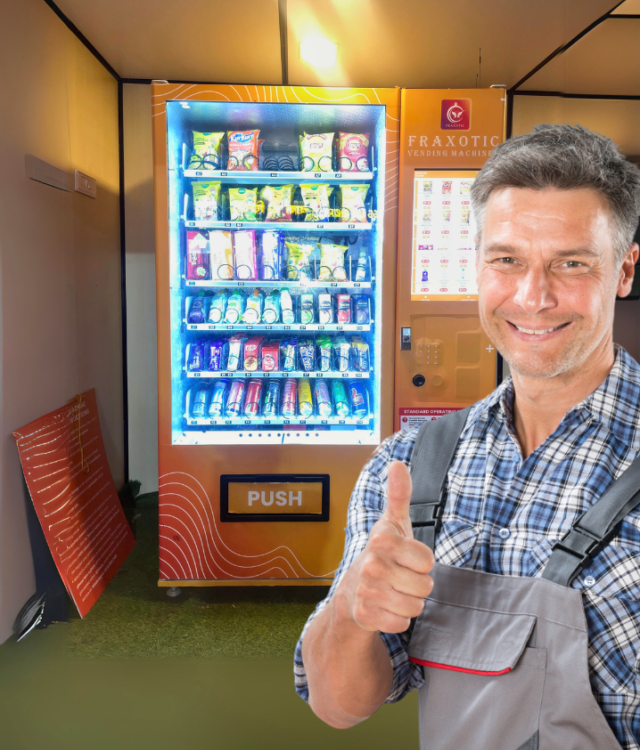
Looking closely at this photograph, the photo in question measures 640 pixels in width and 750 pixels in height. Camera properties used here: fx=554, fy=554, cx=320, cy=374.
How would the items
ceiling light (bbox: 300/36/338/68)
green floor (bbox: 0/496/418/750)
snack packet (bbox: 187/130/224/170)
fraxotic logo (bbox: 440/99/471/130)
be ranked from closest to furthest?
green floor (bbox: 0/496/418/750)
fraxotic logo (bbox: 440/99/471/130)
snack packet (bbox: 187/130/224/170)
ceiling light (bbox: 300/36/338/68)

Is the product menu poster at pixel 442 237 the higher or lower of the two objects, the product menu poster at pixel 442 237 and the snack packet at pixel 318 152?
the lower

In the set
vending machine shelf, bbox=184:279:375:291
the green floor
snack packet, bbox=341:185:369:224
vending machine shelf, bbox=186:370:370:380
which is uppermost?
snack packet, bbox=341:185:369:224

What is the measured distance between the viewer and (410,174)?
230 centimetres

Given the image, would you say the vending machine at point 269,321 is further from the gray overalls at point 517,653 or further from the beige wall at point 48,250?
the gray overalls at point 517,653

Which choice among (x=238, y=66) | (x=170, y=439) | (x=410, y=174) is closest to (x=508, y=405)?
(x=410, y=174)

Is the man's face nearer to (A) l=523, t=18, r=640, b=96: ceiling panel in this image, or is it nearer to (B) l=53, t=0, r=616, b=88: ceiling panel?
(B) l=53, t=0, r=616, b=88: ceiling panel

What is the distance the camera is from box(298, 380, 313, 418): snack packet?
99.3 inches

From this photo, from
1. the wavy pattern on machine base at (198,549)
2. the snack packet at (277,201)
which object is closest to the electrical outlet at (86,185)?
the snack packet at (277,201)

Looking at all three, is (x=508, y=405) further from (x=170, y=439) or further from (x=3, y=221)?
(x=3, y=221)

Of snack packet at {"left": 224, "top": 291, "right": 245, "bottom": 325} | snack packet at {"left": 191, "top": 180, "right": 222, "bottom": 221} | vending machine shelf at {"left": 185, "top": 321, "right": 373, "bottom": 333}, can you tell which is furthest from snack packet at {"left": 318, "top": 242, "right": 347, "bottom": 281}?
snack packet at {"left": 191, "top": 180, "right": 222, "bottom": 221}

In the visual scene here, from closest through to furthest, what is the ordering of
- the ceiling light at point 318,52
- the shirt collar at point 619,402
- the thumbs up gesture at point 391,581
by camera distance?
the thumbs up gesture at point 391,581 < the shirt collar at point 619,402 < the ceiling light at point 318,52

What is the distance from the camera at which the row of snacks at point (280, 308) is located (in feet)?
8.16

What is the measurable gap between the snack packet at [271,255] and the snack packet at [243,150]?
0.29 meters

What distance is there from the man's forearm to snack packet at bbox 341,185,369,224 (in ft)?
6.29
